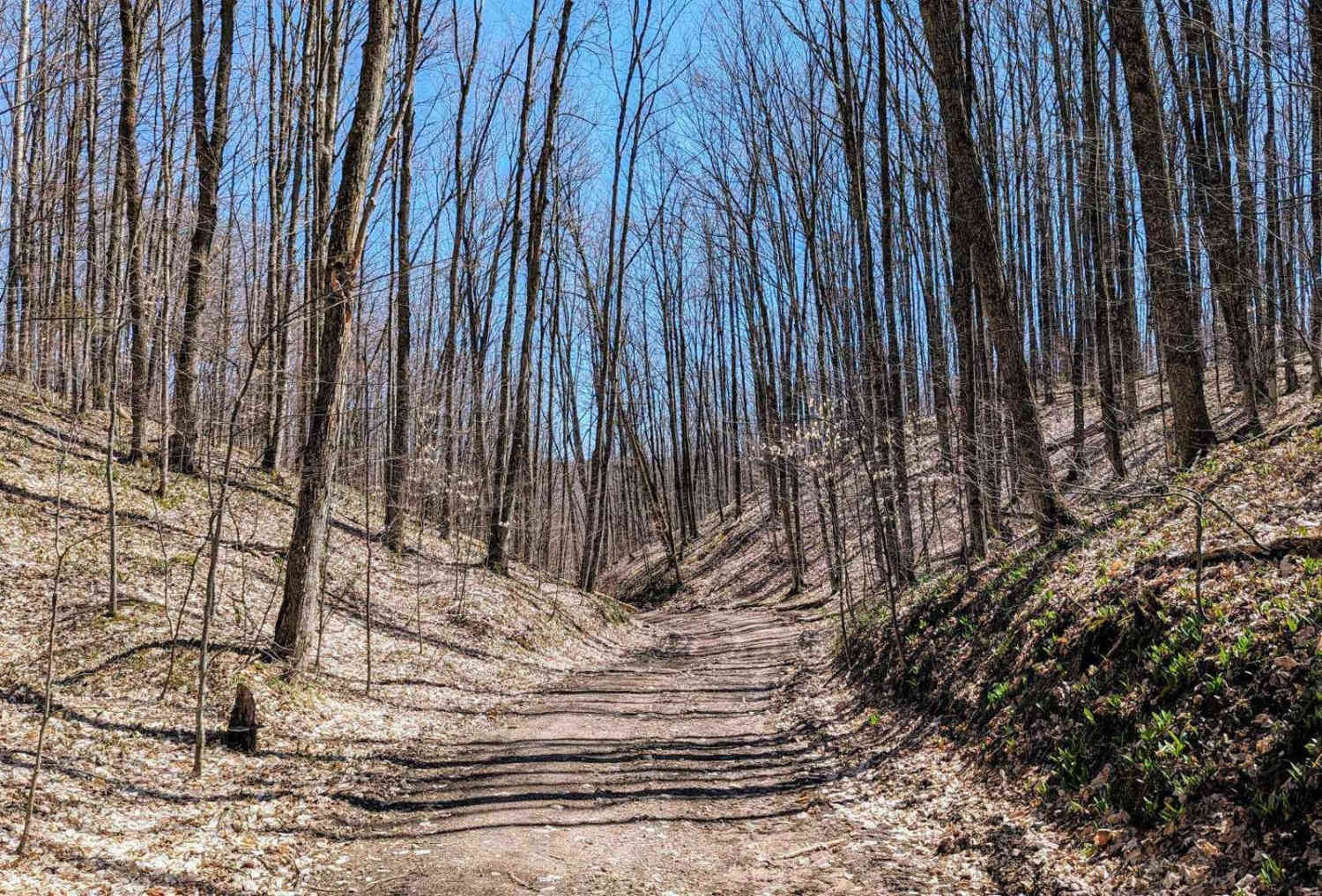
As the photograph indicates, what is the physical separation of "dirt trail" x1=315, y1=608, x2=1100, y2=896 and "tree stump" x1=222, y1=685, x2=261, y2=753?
1418mm

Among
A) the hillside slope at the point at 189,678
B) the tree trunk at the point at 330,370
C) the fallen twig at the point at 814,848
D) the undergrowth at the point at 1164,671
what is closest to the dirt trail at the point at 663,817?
the fallen twig at the point at 814,848

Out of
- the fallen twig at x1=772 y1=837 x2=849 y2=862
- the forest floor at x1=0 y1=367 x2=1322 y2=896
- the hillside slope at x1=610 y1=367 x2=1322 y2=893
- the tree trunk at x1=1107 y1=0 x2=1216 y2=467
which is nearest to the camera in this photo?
the hillside slope at x1=610 y1=367 x2=1322 y2=893

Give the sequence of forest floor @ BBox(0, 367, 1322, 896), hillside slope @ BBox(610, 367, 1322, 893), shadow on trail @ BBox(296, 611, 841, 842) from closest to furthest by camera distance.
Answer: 1. hillside slope @ BBox(610, 367, 1322, 893)
2. forest floor @ BBox(0, 367, 1322, 896)
3. shadow on trail @ BBox(296, 611, 841, 842)

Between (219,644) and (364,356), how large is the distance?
14.7 feet

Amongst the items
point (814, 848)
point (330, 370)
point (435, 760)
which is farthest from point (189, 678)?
point (814, 848)

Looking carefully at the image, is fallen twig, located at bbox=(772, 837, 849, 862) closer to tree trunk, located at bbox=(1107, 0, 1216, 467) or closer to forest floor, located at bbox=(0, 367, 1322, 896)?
forest floor, located at bbox=(0, 367, 1322, 896)

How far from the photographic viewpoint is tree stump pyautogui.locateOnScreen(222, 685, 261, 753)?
20.9 ft

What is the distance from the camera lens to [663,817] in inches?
218

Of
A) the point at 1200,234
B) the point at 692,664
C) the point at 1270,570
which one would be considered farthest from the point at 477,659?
the point at 1200,234

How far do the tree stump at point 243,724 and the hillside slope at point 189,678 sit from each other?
14cm

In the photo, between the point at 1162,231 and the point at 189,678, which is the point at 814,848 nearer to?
the point at 189,678

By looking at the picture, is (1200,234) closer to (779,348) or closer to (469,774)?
(469,774)

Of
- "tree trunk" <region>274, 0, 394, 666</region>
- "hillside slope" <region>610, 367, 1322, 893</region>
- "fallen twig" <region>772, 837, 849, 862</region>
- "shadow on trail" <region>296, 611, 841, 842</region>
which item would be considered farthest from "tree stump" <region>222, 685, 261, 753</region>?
"hillside slope" <region>610, 367, 1322, 893</region>

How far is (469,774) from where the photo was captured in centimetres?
647
